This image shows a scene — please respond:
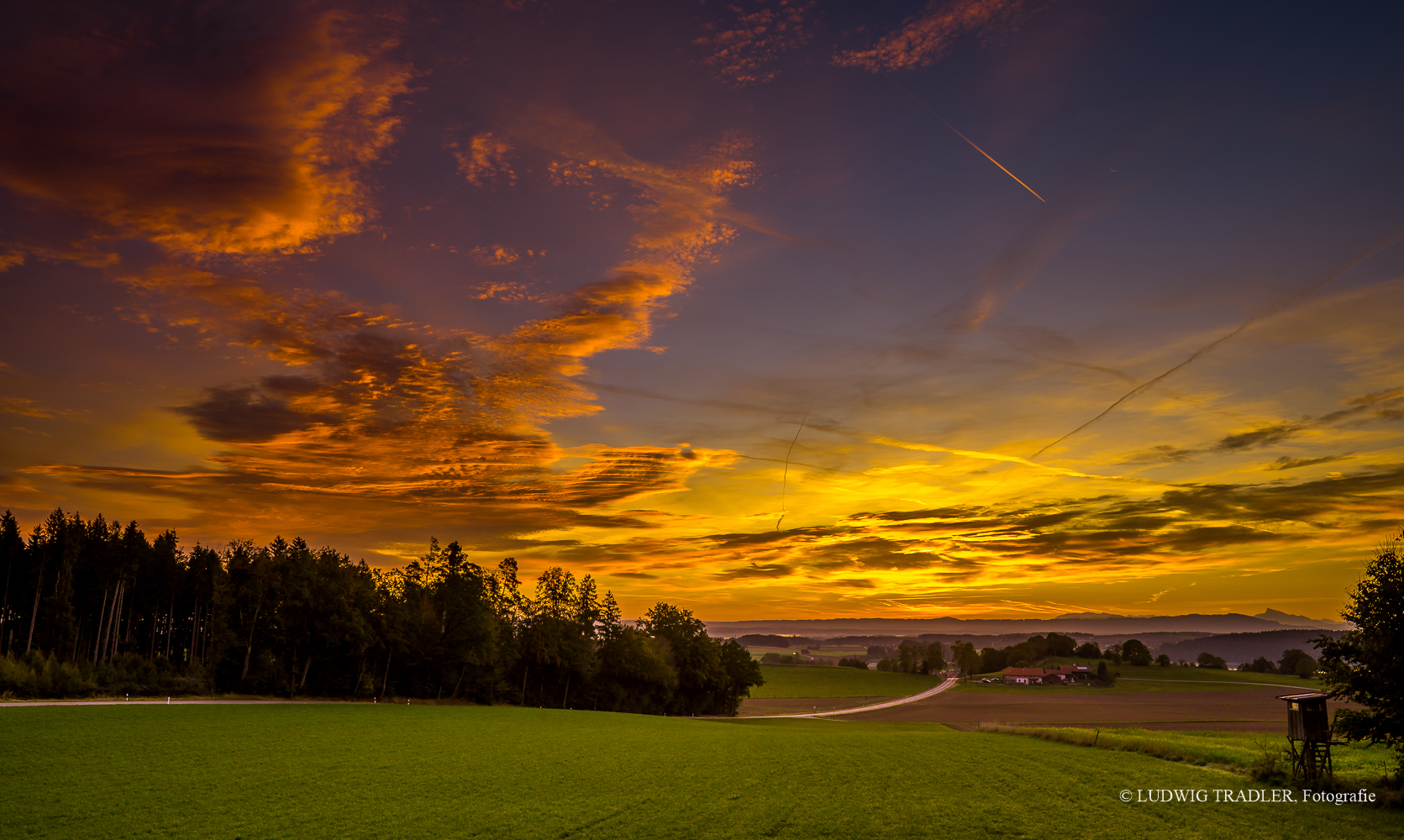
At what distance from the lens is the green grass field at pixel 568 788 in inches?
885

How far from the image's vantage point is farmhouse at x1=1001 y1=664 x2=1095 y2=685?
184m

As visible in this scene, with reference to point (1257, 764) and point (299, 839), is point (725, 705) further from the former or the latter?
point (299, 839)

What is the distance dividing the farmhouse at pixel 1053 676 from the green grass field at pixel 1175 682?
278 inches

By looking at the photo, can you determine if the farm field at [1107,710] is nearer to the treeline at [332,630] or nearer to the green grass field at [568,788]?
the treeline at [332,630]

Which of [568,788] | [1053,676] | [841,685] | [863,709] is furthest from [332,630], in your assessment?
[1053,676]

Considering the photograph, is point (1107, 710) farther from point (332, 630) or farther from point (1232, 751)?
point (332, 630)

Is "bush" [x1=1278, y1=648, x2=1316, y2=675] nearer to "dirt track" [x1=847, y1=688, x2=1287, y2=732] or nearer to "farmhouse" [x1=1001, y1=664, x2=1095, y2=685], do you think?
"farmhouse" [x1=1001, y1=664, x2=1095, y2=685]

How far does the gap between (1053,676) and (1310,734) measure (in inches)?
7096

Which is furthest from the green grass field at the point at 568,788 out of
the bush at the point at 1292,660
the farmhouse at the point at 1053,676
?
the bush at the point at 1292,660

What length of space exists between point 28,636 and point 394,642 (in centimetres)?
4873

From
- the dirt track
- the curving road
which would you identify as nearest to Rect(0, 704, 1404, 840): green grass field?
the dirt track

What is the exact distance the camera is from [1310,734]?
29.0m

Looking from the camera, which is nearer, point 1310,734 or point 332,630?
point 1310,734

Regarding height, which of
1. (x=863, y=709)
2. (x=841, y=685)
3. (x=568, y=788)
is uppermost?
(x=568, y=788)
